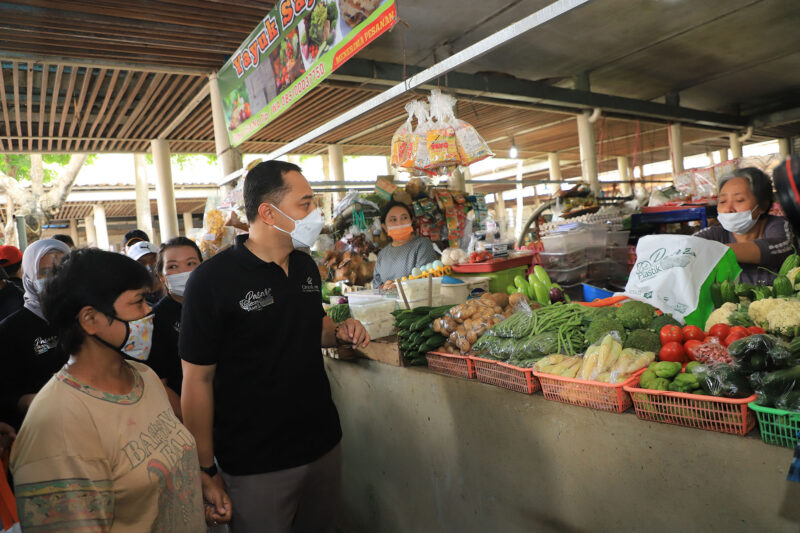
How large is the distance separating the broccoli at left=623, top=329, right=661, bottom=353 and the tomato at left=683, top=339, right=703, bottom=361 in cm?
12

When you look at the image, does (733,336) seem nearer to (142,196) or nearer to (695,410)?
(695,410)

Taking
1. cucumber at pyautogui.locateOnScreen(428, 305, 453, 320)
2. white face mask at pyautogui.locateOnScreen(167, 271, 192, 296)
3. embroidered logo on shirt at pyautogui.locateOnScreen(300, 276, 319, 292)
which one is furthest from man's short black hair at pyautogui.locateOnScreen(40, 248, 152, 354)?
cucumber at pyautogui.locateOnScreen(428, 305, 453, 320)

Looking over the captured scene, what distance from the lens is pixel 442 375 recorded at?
2.74m

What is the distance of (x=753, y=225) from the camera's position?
341 centimetres

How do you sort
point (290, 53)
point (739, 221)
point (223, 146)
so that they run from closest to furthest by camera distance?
point (739, 221), point (290, 53), point (223, 146)

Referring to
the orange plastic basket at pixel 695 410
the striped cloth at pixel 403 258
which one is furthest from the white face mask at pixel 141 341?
the striped cloth at pixel 403 258

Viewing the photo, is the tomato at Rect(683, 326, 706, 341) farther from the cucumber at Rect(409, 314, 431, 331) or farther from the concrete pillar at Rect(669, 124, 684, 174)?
the concrete pillar at Rect(669, 124, 684, 174)

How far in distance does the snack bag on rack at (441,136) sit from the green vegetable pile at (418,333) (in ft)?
4.55

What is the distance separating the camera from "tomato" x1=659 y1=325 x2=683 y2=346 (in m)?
2.11

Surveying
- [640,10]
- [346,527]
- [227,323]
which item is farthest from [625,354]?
[640,10]

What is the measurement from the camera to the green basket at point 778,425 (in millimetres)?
1511

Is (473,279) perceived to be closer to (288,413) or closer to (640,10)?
(288,413)

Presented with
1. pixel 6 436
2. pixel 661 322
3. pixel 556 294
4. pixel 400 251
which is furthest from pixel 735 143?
pixel 6 436

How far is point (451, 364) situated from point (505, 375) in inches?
15.1
